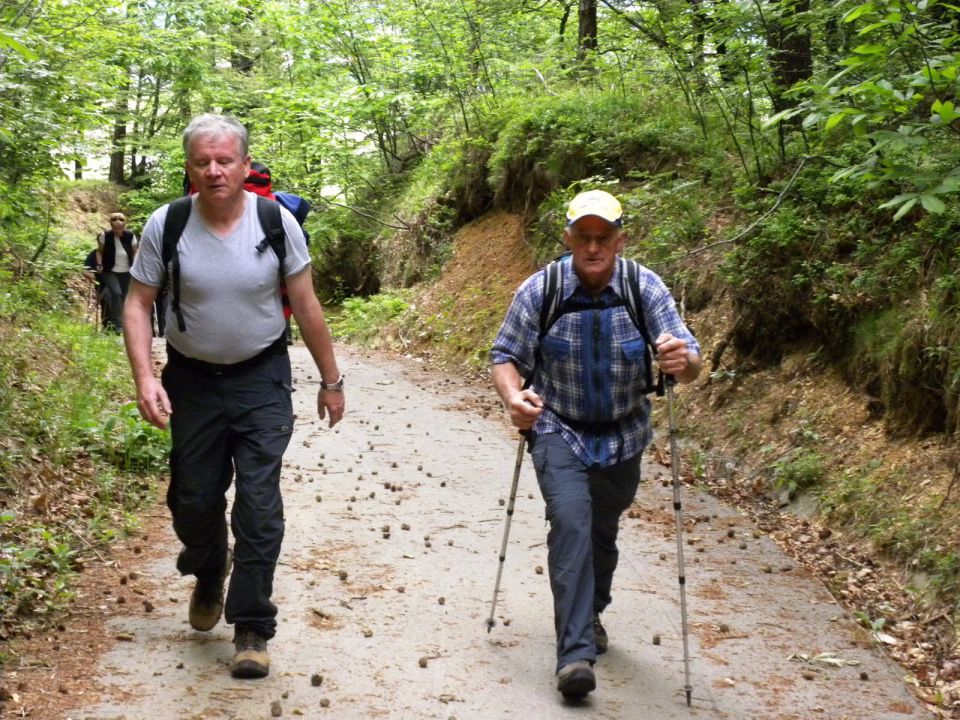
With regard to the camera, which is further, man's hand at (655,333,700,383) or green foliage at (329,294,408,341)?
green foliage at (329,294,408,341)

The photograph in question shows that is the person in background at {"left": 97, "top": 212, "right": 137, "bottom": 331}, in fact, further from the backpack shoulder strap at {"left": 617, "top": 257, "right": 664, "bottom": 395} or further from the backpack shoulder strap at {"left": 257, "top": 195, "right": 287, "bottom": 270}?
the backpack shoulder strap at {"left": 617, "top": 257, "right": 664, "bottom": 395}

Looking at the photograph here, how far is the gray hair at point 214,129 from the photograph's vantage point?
15.6 ft

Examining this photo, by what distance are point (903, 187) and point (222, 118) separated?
20.3 feet

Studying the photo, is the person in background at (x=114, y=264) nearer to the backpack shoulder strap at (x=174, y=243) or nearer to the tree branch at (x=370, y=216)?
the tree branch at (x=370, y=216)

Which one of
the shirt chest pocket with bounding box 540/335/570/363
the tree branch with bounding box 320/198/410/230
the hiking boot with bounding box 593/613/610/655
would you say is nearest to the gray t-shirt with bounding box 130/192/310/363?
the shirt chest pocket with bounding box 540/335/570/363

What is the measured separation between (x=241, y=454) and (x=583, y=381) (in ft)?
5.22

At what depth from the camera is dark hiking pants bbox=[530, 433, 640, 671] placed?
4703mm

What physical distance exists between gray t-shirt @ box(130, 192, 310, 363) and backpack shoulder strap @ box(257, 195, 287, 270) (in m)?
0.02

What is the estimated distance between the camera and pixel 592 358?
4.92 metres

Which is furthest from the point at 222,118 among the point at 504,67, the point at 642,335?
the point at 504,67

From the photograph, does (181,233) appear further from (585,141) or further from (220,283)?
(585,141)

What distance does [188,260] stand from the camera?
15.5 feet

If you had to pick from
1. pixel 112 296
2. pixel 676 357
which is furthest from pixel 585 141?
pixel 676 357

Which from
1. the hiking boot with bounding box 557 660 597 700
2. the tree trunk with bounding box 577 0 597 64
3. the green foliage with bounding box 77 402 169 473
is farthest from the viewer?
the tree trunk with bounding box 577 0 597 64
